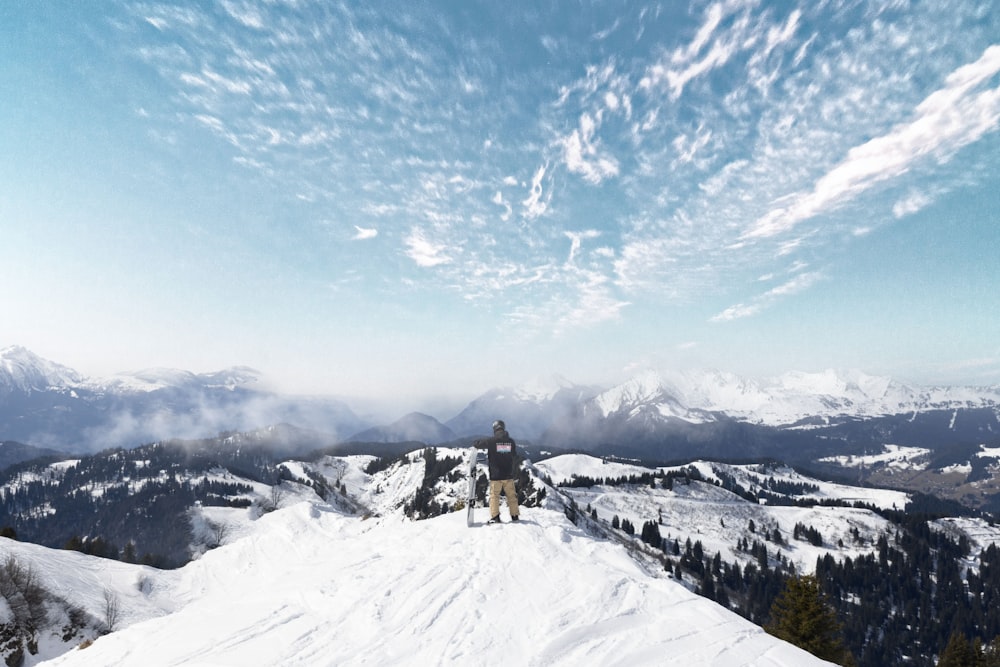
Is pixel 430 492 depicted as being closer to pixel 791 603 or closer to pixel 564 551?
pixel 791 603

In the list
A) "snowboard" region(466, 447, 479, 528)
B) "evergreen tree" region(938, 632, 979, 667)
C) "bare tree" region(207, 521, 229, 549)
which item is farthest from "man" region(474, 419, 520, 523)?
"bare tree" region(207, 521, 229, 549)

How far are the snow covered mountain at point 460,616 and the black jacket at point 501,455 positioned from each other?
2.59 m

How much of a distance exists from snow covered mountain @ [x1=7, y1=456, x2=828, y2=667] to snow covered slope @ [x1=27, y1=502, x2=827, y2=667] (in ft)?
0.11

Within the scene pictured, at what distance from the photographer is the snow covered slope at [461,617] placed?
775 centimetres

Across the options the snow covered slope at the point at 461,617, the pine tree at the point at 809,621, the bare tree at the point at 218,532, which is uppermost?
the snow covered slope at the point at 461,617

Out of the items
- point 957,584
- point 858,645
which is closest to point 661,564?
point 858,645

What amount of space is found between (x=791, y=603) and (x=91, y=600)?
6603 cm

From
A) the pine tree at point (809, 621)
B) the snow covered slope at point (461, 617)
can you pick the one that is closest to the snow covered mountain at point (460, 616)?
the snow covered slope at point (461, 617)

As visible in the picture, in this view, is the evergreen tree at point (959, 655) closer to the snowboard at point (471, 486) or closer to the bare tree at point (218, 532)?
the snowboard at point (471, 486)

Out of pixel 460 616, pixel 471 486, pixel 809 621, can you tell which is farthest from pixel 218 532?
pixel 460 616

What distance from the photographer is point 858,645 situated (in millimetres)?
145750

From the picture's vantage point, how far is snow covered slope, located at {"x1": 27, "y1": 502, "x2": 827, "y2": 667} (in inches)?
305

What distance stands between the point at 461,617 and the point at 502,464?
27.9 ft

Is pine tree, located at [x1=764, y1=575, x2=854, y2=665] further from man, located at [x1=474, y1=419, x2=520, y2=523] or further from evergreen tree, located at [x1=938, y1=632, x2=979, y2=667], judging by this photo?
man, located at [x1=474, y1=419, x2=520, y2=523]
